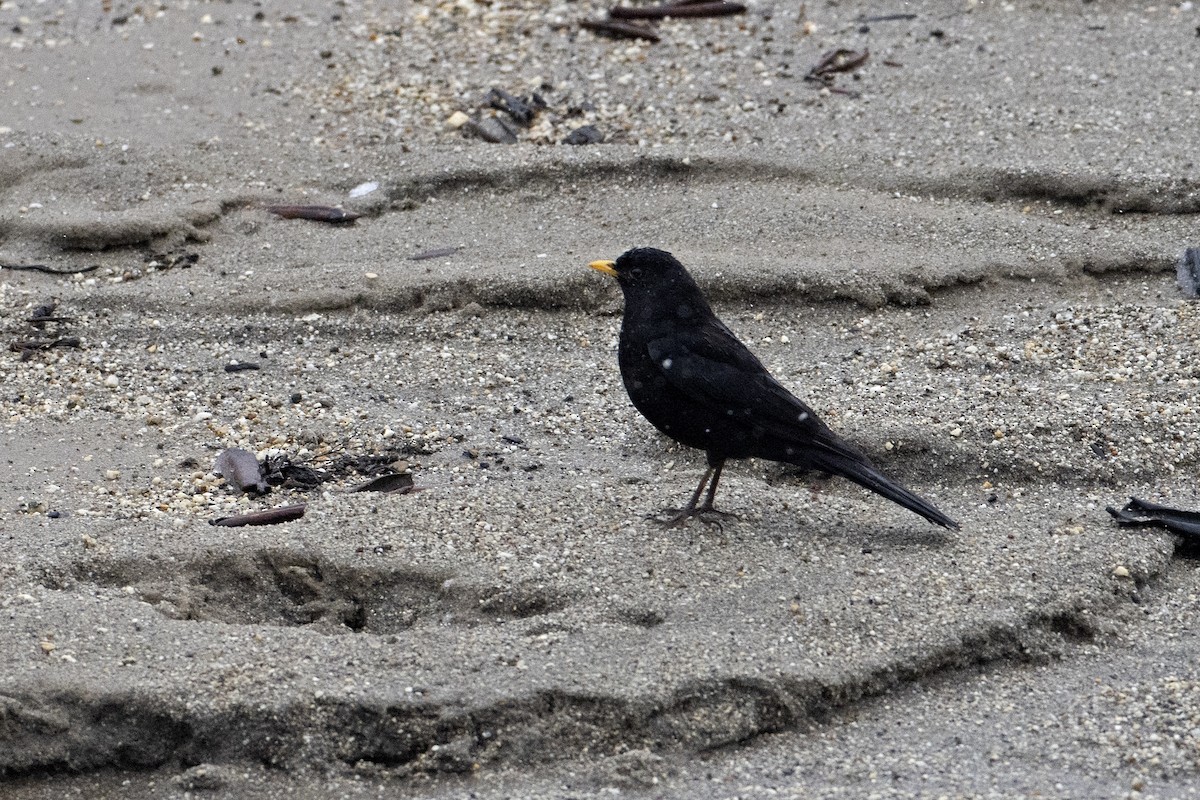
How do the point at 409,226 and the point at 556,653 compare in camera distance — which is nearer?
the point at 556,653

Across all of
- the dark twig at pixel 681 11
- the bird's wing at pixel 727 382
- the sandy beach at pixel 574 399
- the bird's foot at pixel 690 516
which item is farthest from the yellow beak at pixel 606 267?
the dark twig at pixel 681 11

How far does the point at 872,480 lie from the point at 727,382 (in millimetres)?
557

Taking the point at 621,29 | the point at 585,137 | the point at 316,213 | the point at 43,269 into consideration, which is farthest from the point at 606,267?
the point at 621,29

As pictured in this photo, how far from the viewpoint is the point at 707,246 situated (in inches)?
252

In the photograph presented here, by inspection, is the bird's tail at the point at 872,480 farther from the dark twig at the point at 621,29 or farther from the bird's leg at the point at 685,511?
the dark twig at the point at 621,29

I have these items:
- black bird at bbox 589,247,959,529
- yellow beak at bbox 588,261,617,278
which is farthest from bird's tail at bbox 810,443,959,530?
yellow beak at bbox 588,261,617,278

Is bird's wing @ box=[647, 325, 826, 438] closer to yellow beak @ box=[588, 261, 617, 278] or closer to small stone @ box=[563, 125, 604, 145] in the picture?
yellow beak @ box=[588, 261, 617, 278]

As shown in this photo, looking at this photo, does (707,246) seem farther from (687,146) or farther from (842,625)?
(842,625)

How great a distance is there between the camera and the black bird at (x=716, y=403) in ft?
15.0

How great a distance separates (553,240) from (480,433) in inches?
57.2

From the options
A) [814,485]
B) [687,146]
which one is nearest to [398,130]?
[687,146]

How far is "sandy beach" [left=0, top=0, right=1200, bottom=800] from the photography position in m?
3.71

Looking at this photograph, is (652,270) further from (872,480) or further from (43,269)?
(43,269)

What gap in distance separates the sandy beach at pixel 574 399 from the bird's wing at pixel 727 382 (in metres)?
0.34
